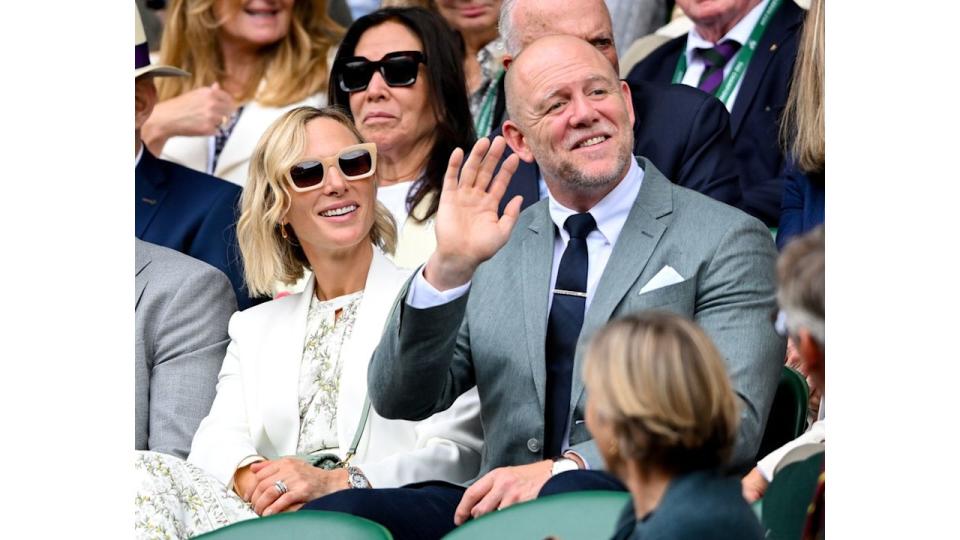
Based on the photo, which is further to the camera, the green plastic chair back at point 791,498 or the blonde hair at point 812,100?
the blonde hair at point 812,100

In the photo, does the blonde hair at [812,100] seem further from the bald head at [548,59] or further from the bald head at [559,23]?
the bald head at [559,23]

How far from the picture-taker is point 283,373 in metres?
3.66

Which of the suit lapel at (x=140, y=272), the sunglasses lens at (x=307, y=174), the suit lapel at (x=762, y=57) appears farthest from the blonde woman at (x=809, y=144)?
the suit lapel at (x=140, y=272)

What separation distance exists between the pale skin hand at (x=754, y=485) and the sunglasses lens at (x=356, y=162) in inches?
52.5

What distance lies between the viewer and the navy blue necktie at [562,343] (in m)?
3.28

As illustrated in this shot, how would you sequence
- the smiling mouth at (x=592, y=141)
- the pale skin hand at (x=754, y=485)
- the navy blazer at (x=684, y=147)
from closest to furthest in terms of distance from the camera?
the pale skin hand at (x=754, y=485) < the smiling mouth at (x=592, y=141) < the navy blazer at (x=684, y=147)

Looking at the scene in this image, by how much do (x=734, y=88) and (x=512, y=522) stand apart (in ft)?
5.82

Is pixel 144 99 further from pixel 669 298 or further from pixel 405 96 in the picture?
pixel 669 298

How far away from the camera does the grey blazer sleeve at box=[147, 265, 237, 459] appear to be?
146 inches

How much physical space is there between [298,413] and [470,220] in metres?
0.70

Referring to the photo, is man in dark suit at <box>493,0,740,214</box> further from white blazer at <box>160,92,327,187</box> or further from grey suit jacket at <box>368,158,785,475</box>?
white blazer at <box>160,92,327,187</box>

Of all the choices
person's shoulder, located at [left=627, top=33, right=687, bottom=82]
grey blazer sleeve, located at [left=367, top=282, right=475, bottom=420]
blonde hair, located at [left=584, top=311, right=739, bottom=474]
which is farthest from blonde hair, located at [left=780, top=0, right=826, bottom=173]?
blonde hair, located at [left=584, top=311, right=739, bottom=474]

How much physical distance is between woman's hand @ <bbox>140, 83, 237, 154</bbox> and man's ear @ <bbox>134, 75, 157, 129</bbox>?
254 millimetres

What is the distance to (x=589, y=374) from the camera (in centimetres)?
242
